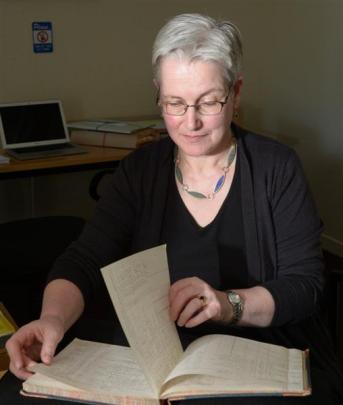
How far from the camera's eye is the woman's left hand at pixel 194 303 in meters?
1.18

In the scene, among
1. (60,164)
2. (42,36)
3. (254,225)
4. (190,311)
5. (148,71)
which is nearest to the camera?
(190,311)

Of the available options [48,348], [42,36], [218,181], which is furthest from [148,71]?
[48,348]

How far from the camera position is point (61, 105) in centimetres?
295

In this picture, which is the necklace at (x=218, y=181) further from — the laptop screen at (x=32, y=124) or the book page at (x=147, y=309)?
the laptop screen at (x=32, y=124)

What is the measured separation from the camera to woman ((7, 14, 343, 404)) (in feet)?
4.37

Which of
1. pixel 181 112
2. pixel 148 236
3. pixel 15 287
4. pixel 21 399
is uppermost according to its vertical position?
pixel 181 112

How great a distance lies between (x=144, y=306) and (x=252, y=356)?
222 mm

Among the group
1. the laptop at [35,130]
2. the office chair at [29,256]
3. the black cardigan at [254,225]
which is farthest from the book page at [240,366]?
the laptop at [35,130]

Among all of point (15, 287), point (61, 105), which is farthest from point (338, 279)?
point (61, 105)

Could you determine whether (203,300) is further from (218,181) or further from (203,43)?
(203,43)

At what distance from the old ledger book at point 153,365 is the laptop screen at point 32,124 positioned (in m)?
1.75

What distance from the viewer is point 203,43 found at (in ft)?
4.39

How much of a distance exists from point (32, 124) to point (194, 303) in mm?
1864

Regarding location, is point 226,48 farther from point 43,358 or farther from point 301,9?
point 301,9
